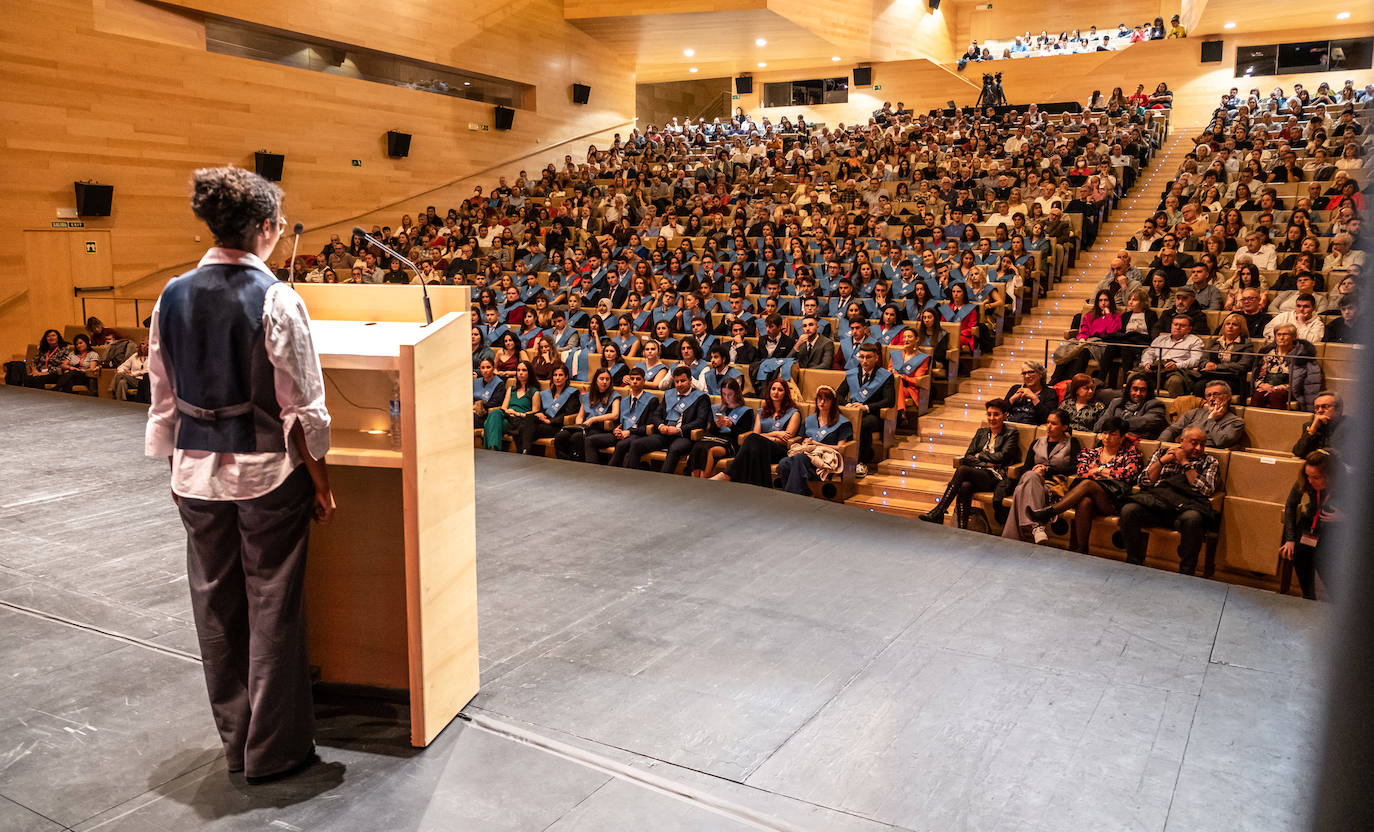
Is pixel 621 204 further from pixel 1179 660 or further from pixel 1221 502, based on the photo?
pixel 1179 660

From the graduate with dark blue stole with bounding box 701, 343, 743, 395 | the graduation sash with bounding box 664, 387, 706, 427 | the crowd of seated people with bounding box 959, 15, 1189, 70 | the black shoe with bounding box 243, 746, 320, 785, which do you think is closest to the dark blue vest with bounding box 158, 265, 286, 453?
the black shoe with bounding box 243, 746, 320, 785

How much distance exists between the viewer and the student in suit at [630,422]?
6.00 m

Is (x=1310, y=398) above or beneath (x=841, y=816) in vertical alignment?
above

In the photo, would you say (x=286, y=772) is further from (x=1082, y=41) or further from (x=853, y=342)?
(x=1082, y=41)

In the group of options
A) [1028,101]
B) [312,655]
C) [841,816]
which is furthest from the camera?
[1028,101]

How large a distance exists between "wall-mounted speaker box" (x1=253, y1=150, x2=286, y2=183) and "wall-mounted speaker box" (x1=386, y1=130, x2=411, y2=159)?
1.83 m

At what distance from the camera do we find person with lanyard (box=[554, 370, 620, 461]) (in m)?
6.21

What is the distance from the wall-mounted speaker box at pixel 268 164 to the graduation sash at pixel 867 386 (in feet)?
29.0

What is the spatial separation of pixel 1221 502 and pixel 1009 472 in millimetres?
964

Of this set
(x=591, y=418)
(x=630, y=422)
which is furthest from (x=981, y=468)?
(x=591, y=418)

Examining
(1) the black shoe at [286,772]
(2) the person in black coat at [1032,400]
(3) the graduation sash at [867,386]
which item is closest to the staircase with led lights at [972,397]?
(2) the person in black coat at [1032,400]

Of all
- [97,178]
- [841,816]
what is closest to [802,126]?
[97,178]

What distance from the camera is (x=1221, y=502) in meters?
4.48

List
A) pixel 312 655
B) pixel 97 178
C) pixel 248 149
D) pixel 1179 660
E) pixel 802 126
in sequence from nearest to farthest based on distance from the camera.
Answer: pixel 312 655
pixel 1179 660
pixel 97 178
pixel 248 149
pixel 802 126
